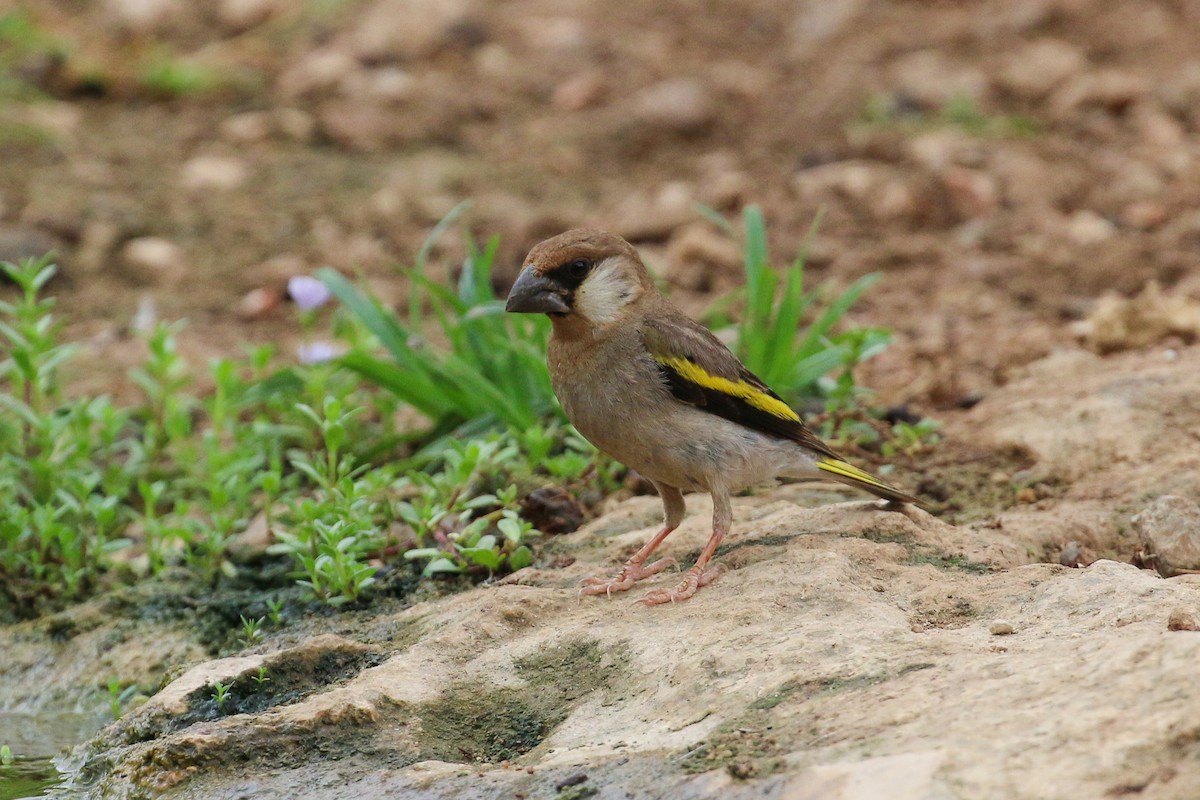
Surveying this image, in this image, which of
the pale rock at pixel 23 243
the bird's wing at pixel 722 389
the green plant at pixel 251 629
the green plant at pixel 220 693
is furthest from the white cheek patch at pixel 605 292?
the pale rock at pixel 23 243

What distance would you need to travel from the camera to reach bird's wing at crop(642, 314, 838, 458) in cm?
466

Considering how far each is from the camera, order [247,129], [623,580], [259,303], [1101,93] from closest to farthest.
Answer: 1. [623,580]
2. [259,303]
3. [1101,93]
4. [247,129]

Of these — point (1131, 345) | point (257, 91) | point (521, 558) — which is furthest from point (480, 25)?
point (521, 558)

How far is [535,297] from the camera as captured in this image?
183 inches

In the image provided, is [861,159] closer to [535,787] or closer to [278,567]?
[278,567]

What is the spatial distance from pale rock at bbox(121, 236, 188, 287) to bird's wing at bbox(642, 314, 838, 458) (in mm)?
4289

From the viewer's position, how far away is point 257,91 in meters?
10.3

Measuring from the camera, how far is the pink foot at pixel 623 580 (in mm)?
4375

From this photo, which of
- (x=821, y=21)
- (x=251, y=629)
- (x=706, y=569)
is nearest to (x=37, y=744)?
(x=251, y=629)

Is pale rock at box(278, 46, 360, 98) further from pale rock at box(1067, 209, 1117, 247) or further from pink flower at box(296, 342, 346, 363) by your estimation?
pale rock at box(1067, 209, 1117, 247)

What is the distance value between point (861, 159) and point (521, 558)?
4.98 meters

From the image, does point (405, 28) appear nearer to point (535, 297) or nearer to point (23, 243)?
point (23, 243)

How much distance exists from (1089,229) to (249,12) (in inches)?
266

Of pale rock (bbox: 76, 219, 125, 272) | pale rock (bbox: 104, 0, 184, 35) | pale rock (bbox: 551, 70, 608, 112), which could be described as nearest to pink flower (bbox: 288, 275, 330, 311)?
pale rock (bbox: 76, 219, 125, 272)
